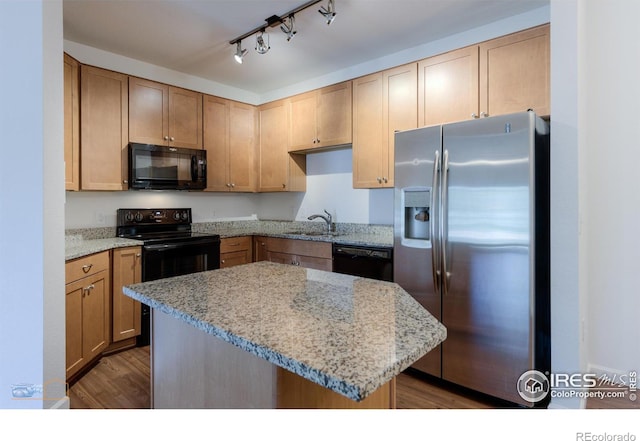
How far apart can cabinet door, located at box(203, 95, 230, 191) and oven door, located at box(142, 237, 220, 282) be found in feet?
2.29

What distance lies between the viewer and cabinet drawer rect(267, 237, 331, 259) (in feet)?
10.3

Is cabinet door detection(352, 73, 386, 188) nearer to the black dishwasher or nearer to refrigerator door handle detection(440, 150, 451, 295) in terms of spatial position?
the black dishwasher

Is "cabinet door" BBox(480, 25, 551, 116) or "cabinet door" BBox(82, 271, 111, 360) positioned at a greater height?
"cabinet door" BBox(480, 25, 551, 116)

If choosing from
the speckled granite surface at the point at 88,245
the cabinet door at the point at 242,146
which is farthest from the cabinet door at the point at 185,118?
the speckled granite surface at the point at 88,245

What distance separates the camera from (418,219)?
2.42m

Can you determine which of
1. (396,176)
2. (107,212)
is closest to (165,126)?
(107,212)

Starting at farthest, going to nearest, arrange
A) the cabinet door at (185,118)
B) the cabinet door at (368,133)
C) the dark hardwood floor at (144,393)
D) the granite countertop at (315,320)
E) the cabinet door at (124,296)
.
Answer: the cabinet door at (185,118) → the cabinet door at (368,133) → the cabinet door at (124,296) → the dark hardwood floor at (144,393) → the granite countertop at (315,320)

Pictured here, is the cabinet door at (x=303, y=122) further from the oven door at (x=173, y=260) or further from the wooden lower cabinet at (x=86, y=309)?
the wooden lower cabinet at (x=86, y=309)

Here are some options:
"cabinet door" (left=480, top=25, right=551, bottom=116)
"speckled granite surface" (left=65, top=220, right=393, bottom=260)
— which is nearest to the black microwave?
"speckled granite surface" (left=65, top=220, right=393, bottom=260)

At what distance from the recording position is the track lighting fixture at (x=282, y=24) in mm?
2255

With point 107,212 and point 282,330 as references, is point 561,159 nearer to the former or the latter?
point 282,330

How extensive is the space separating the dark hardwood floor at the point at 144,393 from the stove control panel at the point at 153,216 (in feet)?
4.33

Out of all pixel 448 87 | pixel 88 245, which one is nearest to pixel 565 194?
pixel 448 87
